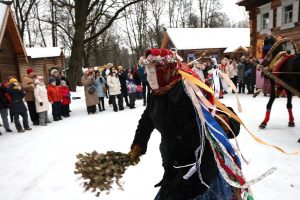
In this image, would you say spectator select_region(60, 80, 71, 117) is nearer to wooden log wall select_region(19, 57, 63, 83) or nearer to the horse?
the horse

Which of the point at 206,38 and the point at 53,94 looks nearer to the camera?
the point at 53,94

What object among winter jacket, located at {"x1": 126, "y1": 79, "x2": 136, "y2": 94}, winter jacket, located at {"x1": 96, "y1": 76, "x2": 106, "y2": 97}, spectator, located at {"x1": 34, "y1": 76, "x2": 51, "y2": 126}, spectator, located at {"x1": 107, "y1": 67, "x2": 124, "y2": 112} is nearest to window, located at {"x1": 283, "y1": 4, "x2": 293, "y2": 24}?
winter jacket, located at {"x1": 126, "y1": 79, "x2": 136, "y2": 94}

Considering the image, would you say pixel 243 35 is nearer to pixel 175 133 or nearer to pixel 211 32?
pixel 211 32

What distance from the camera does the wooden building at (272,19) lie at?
12784mm

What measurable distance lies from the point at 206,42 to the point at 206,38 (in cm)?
99

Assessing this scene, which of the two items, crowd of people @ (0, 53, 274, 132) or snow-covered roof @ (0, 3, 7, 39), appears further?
snow-covered roof @ (0, 3, 7, 39)

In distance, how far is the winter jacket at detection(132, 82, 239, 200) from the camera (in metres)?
2.03

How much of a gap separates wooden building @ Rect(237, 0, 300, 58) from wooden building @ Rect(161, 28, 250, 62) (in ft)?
29.1

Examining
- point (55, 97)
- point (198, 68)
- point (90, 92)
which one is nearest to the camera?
point (55, 97)

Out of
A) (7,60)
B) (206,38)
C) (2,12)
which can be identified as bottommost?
(7,60)

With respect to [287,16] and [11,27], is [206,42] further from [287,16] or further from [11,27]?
[11,27]

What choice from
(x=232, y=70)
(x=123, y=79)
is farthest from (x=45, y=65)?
(x=232, y=70)

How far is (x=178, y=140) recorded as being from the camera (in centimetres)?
209

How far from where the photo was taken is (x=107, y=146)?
6.15 m
